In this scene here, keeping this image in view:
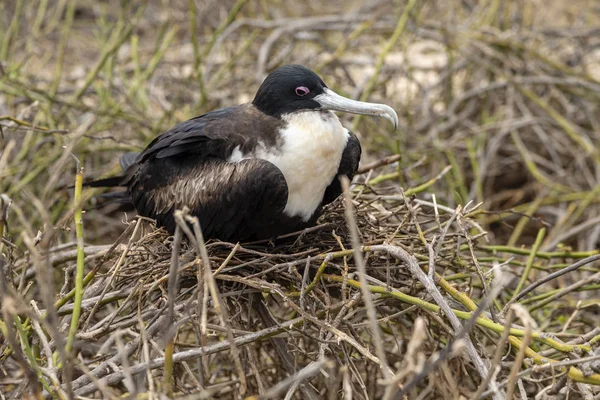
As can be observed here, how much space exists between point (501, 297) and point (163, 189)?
0.98 meters

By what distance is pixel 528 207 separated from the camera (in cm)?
323

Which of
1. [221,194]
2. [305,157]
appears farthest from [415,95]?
[221,194]

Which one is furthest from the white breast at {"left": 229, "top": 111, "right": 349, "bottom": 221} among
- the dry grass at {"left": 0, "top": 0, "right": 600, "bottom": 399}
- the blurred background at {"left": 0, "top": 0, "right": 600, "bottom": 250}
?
the blurred background at {"left": 0, "top": 0, "right": 600, "bottom": 250}

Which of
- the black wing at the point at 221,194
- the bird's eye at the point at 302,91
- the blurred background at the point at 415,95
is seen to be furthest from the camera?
the blurred background at the point at 415,95

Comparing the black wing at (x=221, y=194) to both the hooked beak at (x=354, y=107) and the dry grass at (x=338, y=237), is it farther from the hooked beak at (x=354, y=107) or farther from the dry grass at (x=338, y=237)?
the hooked beak at (x=354, y=107)

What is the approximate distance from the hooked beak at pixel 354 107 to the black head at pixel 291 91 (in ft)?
0.05

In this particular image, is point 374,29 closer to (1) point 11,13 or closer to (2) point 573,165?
(2) point 573,165

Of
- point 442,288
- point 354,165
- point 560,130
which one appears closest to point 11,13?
point 560,130

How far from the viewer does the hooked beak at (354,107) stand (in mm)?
1905

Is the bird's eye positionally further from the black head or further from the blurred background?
the blurred background

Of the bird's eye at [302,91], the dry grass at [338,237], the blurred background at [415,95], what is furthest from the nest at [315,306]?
the blurred background at [415,95]

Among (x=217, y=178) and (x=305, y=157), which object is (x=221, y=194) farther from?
(x=305, y=157)

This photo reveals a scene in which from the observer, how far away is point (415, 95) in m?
3.81

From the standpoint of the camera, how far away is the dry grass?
4.61ft
